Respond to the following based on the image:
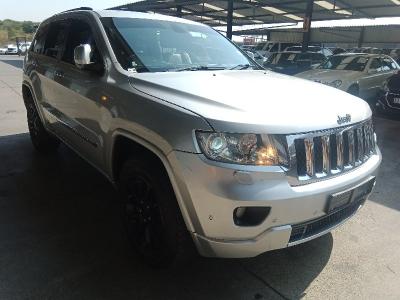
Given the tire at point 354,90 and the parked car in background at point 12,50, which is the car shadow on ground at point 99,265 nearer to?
the tire at point 354,90

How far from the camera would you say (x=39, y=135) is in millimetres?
5535

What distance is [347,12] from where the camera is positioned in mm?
24219

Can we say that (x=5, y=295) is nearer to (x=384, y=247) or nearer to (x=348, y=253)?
(x=348, y=253)

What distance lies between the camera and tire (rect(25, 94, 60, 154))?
17.9ft

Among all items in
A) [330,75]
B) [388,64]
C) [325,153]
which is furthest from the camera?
[388,64]

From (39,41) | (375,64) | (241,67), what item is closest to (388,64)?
(375,64)

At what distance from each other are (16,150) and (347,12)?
23.3m

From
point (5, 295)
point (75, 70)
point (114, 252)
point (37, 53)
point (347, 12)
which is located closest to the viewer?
point (5, 295)

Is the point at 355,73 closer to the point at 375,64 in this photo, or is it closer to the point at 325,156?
the point at 375,64

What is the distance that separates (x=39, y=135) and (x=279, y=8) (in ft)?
68.0

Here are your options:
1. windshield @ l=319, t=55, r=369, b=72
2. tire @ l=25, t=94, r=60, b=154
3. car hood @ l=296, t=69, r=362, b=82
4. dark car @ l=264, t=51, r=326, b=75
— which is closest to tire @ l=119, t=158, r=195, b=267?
tire @ l=25, t=94, r=60, b=154

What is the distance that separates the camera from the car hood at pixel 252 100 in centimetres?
238

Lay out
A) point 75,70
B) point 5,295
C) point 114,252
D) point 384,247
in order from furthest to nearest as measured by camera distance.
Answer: point 75,70 < point 384,247 < point 114,252 < point 5,295

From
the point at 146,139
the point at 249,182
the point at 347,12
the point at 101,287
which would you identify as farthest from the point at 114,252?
the point at 347,12
